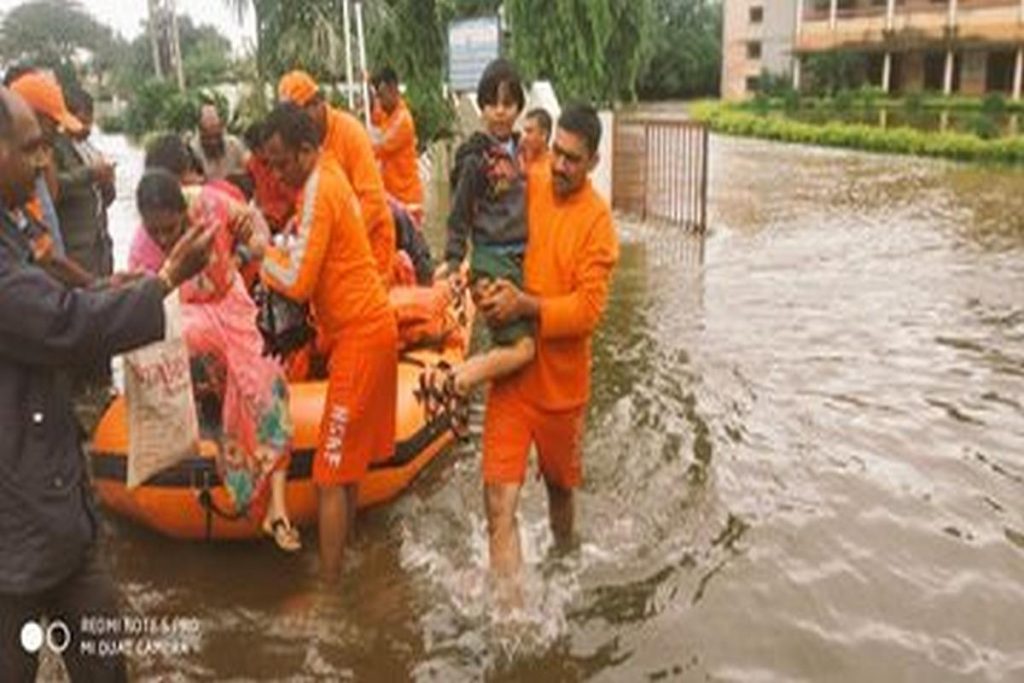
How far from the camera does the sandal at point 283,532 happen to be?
4469 millimetres

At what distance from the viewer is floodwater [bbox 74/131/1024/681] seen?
4035 mm

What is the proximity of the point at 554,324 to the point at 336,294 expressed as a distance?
85 cm

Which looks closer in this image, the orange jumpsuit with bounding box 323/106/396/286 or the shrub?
the orange jumpsuit with bounding box 323/106/396/286

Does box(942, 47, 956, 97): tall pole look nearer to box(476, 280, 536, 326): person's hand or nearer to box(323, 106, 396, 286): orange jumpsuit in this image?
box(323, 106, 396, 286): orange jumpsuit

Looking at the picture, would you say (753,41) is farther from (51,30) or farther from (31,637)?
(31,637)

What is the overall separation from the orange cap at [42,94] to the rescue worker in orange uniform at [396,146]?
310cm

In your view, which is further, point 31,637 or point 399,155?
point 399,155

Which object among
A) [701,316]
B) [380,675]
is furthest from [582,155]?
[701,316]

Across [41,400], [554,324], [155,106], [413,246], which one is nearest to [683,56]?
[155,106]

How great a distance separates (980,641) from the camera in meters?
4.12

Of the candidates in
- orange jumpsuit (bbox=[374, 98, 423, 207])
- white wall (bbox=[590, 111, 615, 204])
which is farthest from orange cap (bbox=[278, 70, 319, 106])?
white wall (bbox=[590, 111, 615, 204])

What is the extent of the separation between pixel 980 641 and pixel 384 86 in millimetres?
5981

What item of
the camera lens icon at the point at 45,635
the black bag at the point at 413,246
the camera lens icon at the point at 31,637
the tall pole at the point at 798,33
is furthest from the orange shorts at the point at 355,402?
the tall pole at the point at 798,33

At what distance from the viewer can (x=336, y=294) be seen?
161 inches
